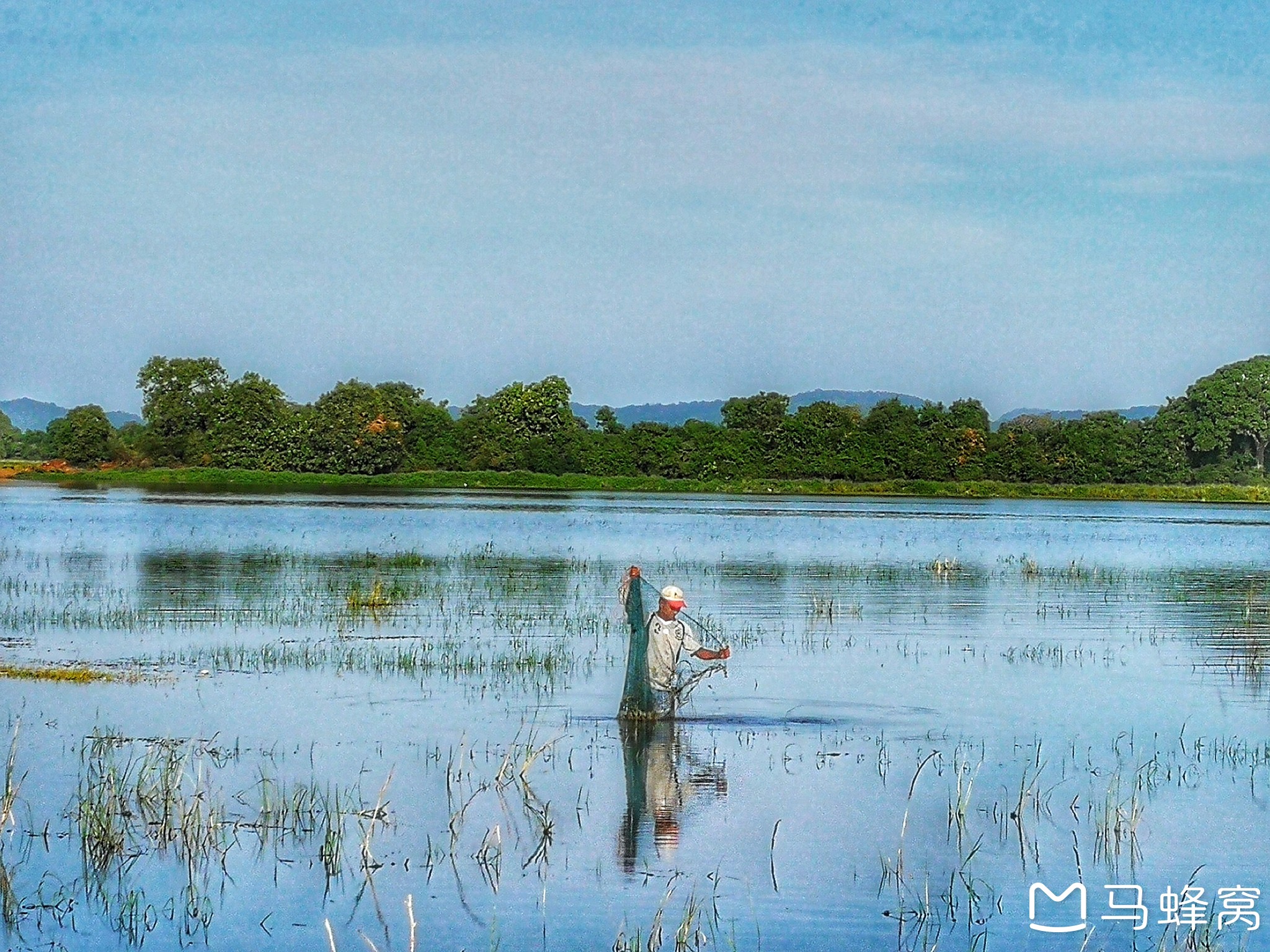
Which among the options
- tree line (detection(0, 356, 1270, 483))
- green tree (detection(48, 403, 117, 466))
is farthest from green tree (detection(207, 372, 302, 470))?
green tree (detection(48, 403, 117, 466))

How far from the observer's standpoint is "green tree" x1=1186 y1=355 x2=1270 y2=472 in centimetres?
9456

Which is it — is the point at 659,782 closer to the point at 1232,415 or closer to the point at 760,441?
the point at 760,441

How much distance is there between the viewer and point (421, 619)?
74.9ft

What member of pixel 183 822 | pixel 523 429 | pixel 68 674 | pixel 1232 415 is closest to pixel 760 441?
pixel 523 429

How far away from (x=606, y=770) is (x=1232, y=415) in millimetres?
89237

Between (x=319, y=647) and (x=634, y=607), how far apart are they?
6564 mm

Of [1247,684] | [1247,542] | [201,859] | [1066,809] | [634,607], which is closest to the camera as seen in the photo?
[201,859]

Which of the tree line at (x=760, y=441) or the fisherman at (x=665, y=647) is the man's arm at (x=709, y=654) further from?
the tree line at (x=760, y=441)

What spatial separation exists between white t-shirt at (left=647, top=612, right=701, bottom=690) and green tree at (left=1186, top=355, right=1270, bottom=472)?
8646cm

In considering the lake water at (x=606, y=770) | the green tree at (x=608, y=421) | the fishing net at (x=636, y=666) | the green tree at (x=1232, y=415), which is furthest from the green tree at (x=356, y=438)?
the fishing net at (x=636, y=666)

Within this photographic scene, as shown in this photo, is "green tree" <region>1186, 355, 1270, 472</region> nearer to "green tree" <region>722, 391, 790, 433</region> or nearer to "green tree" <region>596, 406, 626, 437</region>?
"green tree" <region>722, 391, 790, 433</region>

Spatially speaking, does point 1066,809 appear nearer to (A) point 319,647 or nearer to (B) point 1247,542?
(A) point 319,647

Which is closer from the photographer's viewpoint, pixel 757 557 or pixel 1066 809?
pixel 1066 809

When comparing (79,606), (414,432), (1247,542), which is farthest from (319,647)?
(414,432)
